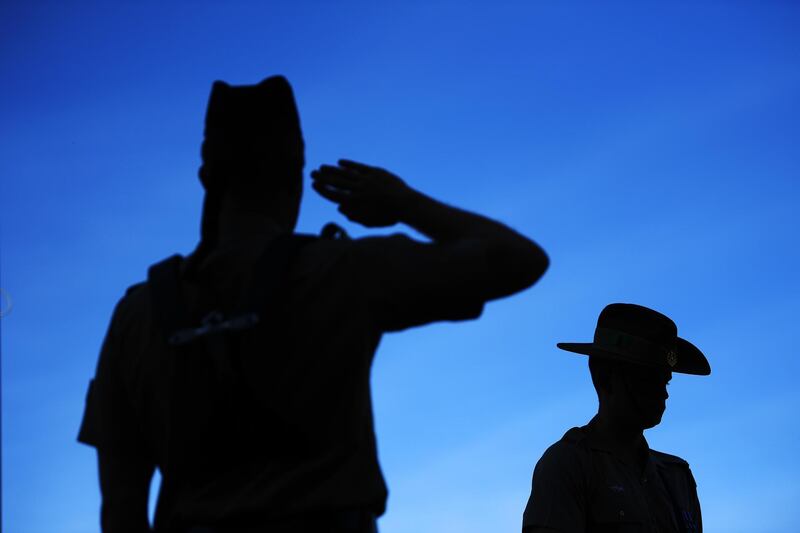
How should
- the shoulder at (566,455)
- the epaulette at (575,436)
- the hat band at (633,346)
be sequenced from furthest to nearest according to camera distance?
the hat band at (633,346) < the epaulette at (575,436) < the shoulder at (566,455)

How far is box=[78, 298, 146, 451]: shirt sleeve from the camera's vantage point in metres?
2.98

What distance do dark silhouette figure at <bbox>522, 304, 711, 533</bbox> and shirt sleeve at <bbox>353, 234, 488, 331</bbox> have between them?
9.13 feet

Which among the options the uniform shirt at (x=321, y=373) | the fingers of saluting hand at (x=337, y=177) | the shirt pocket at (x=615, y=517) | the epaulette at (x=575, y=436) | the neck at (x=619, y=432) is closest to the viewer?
the uniform shirt at (x=321, y=373)

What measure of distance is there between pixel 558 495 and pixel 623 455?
66 centimetres

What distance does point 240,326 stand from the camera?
8.82 ft

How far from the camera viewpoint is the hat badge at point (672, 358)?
6086mm

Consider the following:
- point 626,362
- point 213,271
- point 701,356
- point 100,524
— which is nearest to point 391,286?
point 213,271

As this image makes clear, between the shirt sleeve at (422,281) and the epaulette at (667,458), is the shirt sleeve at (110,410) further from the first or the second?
the epaulette at (667,458)

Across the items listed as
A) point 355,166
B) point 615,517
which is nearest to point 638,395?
point 615,517

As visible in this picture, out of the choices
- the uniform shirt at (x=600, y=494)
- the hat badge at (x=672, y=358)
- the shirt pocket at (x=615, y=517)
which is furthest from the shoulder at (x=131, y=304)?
the hat badge at (x=672, y=358)

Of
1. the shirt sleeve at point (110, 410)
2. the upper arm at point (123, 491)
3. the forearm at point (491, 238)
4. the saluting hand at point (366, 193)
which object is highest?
the saluting hand at point (366, 193)

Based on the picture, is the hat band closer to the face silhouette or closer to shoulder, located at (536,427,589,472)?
the face silhouette

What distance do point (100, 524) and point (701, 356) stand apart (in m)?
4.56

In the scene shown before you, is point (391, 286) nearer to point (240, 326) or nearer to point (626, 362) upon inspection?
point (240, 326)
